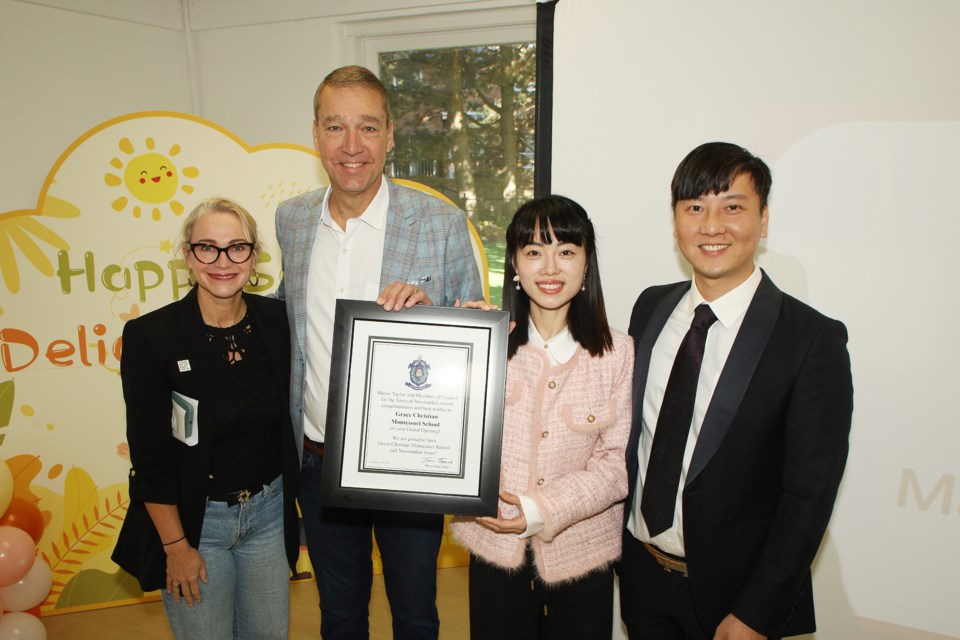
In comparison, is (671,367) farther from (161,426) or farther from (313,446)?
(161,426)

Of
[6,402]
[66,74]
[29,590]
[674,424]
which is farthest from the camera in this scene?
[66,74]

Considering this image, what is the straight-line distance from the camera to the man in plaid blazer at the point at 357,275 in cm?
197

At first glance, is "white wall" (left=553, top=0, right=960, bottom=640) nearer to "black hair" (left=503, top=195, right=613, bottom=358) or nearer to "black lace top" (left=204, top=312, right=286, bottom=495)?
"black hair" (left=503, top=195, right=613, bottom=358)

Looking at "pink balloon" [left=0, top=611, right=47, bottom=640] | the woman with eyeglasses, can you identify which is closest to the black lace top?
the woman with eyeglasses

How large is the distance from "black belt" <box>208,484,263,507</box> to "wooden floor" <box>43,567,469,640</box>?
1.54 meters

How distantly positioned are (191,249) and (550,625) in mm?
1534

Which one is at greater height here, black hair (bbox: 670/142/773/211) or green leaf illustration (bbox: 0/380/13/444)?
black hair (bbox: 670/142/773/211)

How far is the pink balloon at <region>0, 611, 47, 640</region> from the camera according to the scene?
2668 millimetres

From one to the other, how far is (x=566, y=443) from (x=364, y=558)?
0.92m

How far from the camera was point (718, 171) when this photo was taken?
1.64 metres

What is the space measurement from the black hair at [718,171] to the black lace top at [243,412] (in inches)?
54.2

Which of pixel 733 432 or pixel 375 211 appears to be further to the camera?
pixel 375 211

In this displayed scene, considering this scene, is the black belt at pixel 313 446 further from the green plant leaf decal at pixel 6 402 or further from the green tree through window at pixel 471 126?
the green tree through window at pixel 471 126

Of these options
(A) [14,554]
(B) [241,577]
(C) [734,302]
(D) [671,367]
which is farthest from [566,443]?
(A) [14,554]
